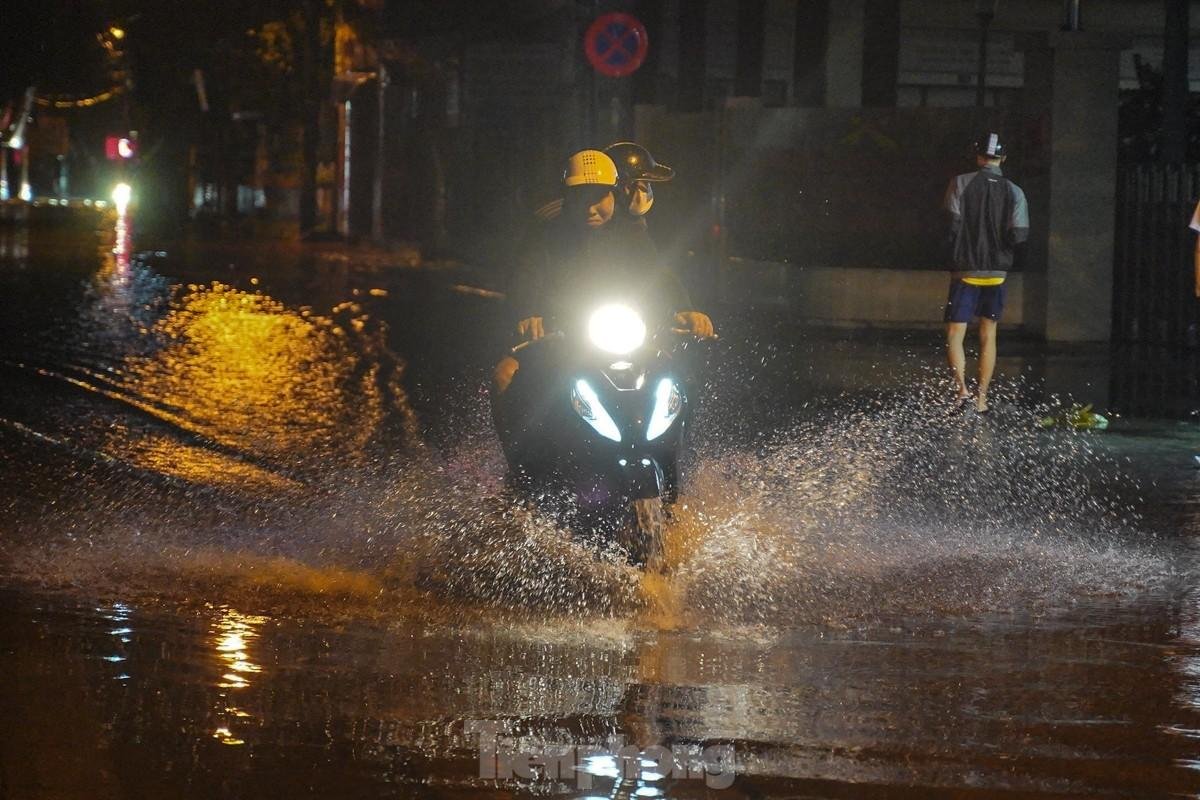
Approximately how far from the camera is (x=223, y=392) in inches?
505

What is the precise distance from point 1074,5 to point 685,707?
13.5m

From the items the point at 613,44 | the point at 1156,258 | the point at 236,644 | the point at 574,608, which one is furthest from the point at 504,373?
the point at 613,44

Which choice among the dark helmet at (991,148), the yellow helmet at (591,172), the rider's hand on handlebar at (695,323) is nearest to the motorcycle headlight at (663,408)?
the rider's hand on handlebar at (695,323)

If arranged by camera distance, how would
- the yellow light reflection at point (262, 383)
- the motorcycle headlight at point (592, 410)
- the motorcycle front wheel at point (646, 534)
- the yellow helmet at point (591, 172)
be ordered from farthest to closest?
the yellow light reflection at point (262, 383) → the yellow helmet at point (591, 172) → the motorcycle front wheel at point (646, 534) → the motorcycle headlight at point (592, 410)

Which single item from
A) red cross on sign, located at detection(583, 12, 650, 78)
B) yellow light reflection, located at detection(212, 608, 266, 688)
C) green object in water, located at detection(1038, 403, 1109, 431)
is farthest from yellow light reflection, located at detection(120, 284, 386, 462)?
red cross on sign, located at detection(583, 12, 650, 78)

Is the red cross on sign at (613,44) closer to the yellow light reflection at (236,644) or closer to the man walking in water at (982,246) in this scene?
the man walking in water at (982,246)

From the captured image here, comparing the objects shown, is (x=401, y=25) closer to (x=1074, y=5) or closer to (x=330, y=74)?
(x=330, y=74)

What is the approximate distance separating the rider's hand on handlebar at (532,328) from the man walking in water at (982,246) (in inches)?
222

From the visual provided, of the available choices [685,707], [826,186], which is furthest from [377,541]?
[826,186]

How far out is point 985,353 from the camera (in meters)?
12.5

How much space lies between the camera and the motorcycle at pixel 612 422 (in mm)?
7160

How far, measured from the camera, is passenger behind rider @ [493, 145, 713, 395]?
7.54 metres

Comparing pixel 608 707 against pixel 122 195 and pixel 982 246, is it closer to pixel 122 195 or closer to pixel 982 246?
pixel 982 246

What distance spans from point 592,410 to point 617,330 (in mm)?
321
